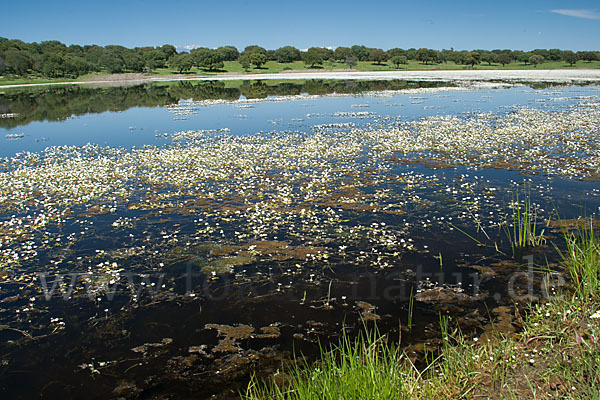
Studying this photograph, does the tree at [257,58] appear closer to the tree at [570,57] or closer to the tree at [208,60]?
the tree at [208,60]

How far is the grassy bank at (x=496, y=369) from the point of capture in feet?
16.4

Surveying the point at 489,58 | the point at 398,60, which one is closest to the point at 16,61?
the point at 398,60

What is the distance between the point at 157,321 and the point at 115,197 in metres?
9.96

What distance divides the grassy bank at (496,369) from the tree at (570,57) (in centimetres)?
19770

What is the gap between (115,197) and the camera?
16.9m

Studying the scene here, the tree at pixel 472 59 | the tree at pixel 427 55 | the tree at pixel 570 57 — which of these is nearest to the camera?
the tree at pixel 570 57

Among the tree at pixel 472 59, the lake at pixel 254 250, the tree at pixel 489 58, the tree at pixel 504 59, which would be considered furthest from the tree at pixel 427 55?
the lake at pixel 254 250

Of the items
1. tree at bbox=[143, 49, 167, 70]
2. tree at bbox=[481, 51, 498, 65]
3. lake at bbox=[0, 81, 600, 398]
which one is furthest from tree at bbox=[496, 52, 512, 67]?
lake at bbox=[0, 81, 600, 398]

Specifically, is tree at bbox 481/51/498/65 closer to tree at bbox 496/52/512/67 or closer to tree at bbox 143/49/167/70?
tree at bbox 496/52/512/67

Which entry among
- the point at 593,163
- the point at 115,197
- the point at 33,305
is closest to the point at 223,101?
the point at 115,197

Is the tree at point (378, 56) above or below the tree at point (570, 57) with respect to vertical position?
above

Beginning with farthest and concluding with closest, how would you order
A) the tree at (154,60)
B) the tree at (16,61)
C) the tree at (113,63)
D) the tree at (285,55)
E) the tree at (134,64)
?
the tree at (285,55) → the tree at (154,60) → the tree at (134,64) → the tree at (113,63) → the tree at (16,61)

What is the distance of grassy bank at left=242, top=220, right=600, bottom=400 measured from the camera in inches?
196

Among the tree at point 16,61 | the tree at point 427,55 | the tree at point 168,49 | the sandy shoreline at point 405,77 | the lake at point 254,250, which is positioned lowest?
the lake at point 254,250
